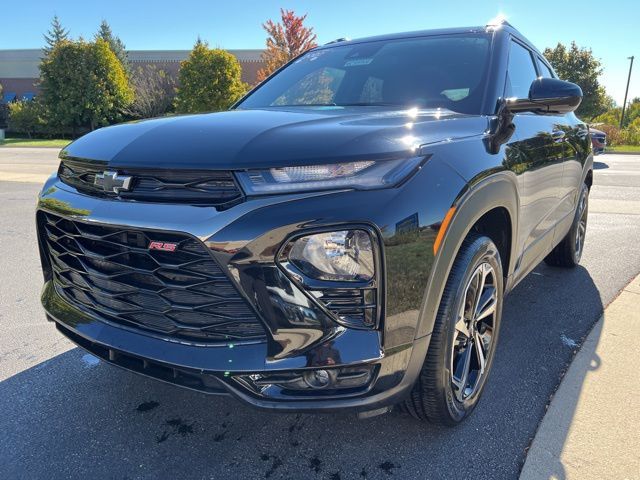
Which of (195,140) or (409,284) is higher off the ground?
(195,140)

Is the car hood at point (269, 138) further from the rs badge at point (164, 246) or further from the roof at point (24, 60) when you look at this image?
the roof at point (24, 60)

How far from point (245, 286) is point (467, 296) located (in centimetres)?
107

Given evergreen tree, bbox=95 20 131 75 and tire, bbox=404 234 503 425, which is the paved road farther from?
evergreen tree, bbox=95 20 131 75

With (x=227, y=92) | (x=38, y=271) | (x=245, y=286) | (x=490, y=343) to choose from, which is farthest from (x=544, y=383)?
(x=227, y=92)

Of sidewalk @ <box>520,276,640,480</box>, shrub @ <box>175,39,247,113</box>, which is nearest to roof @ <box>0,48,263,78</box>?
shrub @ <box>175,39,247,113</box>

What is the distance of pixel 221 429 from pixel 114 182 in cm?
119

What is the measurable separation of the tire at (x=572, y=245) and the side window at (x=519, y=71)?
147cm

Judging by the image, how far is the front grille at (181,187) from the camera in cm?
167

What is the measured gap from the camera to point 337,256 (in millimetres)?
1606

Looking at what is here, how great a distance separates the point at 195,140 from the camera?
1842 mm

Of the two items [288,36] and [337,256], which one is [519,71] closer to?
[337,256]

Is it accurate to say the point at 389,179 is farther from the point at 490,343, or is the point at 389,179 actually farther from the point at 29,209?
the point at 29,209

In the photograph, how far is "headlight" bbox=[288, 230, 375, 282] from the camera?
62.7 inches

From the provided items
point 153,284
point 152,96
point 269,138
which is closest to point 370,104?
point 269,138
